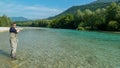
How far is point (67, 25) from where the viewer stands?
170 m

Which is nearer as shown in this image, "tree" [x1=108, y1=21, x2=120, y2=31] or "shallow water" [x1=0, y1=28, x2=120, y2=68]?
"shallow water" [x1=0, y1=28, x2=120, y2=68]

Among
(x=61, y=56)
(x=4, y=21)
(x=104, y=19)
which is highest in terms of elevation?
(x=104, y=19)

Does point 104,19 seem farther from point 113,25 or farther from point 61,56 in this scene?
point 61,56

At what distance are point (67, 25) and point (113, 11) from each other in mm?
60174

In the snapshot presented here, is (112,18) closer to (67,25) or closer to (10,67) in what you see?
(67,25)

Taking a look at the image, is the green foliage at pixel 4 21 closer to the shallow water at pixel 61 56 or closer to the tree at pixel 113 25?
the tree at pixel 113 25

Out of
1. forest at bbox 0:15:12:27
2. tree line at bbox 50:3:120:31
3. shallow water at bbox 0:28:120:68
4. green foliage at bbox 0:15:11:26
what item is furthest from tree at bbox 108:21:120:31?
green foliage at bbox 0:15:11:26

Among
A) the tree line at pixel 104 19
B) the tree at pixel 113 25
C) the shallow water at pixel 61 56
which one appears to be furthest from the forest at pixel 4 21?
the shallow water at pixel 61 56

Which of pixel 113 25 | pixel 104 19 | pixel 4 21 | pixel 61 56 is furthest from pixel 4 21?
pixel 61 56

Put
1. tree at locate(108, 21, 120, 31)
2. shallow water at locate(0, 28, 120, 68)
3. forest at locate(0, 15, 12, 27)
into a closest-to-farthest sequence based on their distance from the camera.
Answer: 1. shallow water at locate(0, 28, 120, 68)
2. tree at locate(108, 21, 120, 31)
3. forest at locate(0, 15, 12, 27)

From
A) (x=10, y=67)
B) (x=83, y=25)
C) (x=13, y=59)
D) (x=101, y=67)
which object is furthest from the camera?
(x=83, y=25)

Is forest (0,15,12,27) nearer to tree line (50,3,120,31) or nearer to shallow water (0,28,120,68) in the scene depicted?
tree line (50,3,120,31)

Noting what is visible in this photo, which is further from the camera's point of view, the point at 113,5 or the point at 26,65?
the point at 113,5

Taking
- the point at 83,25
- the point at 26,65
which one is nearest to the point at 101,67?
the point at 26,65
